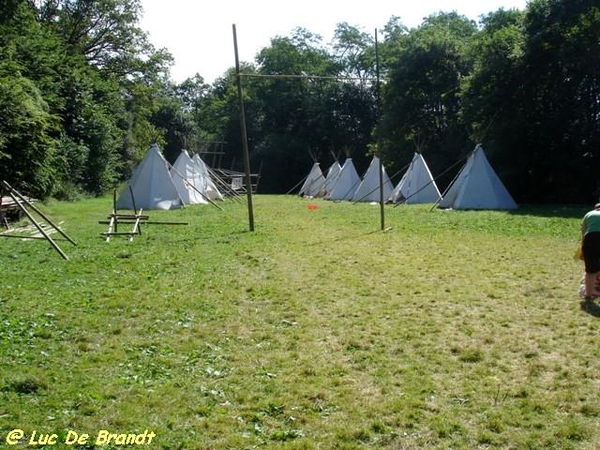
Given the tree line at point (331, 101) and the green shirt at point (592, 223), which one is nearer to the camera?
the green shirt at point (592, 223)

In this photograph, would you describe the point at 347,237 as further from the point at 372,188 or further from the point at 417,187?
Result: the point at 372,188

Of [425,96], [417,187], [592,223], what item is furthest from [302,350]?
[425,96]

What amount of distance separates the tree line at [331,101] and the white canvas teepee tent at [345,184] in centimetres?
247

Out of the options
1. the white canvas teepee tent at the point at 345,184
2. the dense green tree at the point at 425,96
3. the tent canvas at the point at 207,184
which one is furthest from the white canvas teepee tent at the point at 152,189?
the dense green tree at the point at 425,96

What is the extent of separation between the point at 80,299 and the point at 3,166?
12.4m

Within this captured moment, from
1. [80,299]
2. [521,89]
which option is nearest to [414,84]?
[521,89]

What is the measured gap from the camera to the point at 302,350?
5098 millimetres

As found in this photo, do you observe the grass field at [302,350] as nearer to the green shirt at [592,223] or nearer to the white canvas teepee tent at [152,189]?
the green shirt at [592,223]

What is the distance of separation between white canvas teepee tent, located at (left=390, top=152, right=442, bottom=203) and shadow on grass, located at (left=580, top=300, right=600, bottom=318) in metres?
17.1

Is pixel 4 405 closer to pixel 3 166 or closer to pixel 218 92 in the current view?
pixel 3 166

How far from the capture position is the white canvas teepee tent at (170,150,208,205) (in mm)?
23156

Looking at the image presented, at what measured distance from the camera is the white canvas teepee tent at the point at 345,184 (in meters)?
29.3

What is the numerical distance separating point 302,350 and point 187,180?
805 inches

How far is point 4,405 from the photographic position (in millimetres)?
3861
